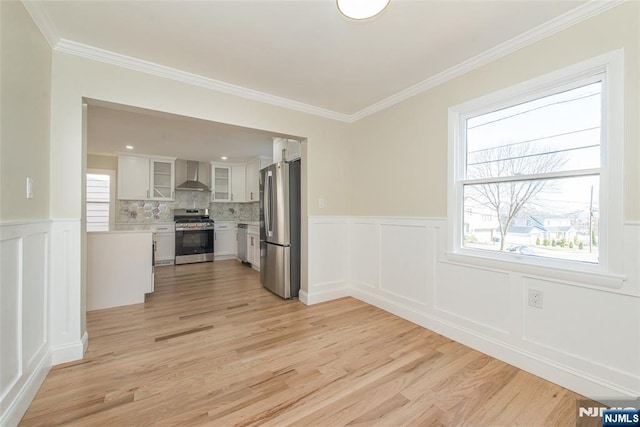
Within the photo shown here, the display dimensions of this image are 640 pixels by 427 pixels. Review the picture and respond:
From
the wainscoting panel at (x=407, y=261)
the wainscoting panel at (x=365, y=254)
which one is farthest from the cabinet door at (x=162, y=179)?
the wainscoting panel at (x=407, y=261)

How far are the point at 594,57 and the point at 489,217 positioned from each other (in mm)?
1215

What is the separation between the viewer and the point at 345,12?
4.97ft

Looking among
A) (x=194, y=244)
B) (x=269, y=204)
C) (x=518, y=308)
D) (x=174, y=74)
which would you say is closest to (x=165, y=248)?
(x=194, y=244)

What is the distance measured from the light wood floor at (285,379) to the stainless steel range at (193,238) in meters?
2.99

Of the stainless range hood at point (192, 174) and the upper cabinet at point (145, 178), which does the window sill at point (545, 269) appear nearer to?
the stainless range hood at point (192, 174)

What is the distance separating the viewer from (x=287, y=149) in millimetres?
3801

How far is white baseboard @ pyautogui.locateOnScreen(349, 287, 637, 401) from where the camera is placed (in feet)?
5.19

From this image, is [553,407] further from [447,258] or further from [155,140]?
[155,140]

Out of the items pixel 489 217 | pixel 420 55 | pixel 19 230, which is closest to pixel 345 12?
pixel 420 55

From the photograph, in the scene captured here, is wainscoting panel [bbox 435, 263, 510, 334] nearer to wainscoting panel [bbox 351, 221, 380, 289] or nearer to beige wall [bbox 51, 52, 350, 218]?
wainscoting panel [bbox 351, 221, 380, 289]

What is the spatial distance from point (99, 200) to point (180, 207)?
154 centimetres

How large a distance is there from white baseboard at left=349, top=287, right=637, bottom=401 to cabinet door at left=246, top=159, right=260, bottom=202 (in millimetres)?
4640

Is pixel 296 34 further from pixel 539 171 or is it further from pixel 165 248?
pixel 165 248

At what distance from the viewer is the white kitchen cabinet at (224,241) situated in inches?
253
